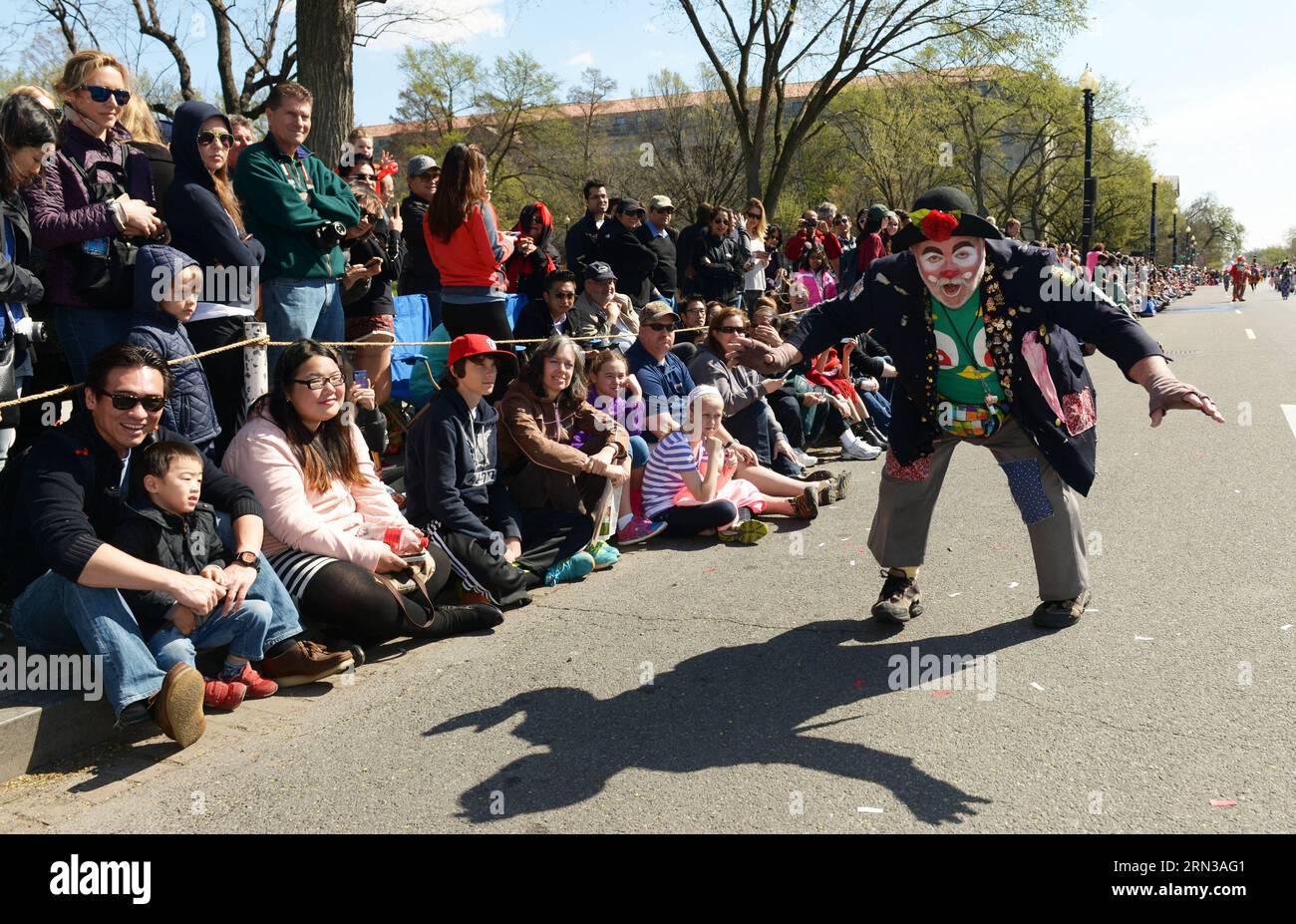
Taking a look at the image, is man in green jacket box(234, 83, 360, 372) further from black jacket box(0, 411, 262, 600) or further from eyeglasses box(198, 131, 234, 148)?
black jacket box(0, 411, 262, 600)

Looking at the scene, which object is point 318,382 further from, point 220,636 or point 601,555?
point 601,555

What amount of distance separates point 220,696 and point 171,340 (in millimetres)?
1723

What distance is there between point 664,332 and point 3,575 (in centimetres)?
467

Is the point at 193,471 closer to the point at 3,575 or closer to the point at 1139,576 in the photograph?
the point at 3,575

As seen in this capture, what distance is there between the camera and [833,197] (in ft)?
176

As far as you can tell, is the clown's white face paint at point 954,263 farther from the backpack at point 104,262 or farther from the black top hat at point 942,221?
the backpack at point 104,262

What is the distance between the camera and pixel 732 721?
4.06 m

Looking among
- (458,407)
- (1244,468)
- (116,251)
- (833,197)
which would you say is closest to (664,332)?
(458,407)

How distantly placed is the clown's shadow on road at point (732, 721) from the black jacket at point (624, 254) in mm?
6154

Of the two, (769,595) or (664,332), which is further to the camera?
(664,332)

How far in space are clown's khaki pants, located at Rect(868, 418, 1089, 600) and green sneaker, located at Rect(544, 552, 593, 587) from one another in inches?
66.9

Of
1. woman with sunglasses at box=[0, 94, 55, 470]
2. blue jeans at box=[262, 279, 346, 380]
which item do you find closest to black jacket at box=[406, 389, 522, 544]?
blue jeans at box=[262, 279, 346, 380]

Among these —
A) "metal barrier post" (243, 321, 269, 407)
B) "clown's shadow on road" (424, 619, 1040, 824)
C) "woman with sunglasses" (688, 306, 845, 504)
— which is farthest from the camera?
"woman with sunglasses" (688, 306, 845, 504)

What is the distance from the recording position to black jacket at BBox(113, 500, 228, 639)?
4141 mm
